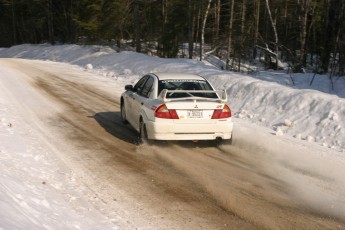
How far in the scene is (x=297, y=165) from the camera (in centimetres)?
767

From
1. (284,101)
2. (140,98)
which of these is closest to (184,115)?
(140,98)

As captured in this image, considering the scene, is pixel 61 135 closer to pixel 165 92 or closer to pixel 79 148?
pixel 79 148

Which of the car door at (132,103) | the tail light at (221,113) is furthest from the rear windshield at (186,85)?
the car door at (132,103)

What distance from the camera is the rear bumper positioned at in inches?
323

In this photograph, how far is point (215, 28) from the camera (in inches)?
1544

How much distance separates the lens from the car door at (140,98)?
9.12 meters

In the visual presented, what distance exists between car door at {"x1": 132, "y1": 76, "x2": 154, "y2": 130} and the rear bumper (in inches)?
34.8

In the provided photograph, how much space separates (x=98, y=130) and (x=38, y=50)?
38.2 m

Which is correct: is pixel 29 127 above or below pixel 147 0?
below

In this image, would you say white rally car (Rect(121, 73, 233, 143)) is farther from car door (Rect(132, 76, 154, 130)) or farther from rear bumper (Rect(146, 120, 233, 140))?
car door (Rect(132, 76, 154, 130))

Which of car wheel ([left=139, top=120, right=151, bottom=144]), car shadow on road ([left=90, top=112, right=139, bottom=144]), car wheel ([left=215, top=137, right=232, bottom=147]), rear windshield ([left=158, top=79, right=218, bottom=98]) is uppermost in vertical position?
rear windshield ([left=158, top=79, right=218, bottom=98])

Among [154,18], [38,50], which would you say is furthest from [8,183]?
[38,50]

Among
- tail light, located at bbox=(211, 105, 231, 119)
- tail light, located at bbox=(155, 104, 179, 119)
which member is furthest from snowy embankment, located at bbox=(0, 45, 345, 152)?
tail light, located at bbox=(155, 104, 179, 119)

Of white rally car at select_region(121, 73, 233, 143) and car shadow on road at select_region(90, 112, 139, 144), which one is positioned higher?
white rally car at select_region(121, 73, 233, 143)
